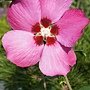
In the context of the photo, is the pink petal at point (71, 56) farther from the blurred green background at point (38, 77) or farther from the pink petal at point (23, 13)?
the blurred green background at point (38, 77)

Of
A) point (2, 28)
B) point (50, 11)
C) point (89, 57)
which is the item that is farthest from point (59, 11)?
point (2, 28)

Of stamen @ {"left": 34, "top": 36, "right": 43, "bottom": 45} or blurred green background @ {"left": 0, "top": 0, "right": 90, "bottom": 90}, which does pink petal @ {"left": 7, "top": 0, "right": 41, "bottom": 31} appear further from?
blurred green background @ {"left": 0, "top": 0, "right": 90, "bottom": 90}

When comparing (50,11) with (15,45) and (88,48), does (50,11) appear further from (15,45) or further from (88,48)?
(88,48)

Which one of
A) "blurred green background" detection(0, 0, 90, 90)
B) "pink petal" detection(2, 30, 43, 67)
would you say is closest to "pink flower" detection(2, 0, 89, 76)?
"pink petal" detection(2, 30, 43, 67)

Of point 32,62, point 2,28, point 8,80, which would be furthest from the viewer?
point 2,28

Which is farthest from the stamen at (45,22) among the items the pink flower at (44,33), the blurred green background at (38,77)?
the blurred green background at (38,77)

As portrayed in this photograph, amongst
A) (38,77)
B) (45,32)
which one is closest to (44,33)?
(45,32)

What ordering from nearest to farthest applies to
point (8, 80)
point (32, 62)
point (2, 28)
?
point (32, 62) < point (8, 80) < point (2, 28)
